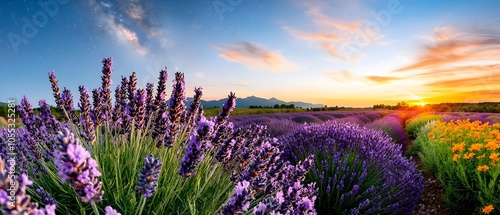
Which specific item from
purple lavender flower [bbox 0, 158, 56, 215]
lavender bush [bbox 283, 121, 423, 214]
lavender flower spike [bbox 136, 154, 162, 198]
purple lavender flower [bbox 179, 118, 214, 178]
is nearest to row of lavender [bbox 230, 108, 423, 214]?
lavender bush [bbox 283, 121, 423, 214]

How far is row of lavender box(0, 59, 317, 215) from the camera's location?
1150 mm

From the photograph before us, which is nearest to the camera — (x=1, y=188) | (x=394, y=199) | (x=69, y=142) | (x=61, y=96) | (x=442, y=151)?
(x=1, y=188)

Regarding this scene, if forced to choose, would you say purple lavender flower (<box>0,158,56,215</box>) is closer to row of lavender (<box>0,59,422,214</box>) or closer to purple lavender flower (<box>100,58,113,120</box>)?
row of lavender (<box>0,59,422,214</box>)

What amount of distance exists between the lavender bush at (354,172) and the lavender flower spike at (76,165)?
10.2ft

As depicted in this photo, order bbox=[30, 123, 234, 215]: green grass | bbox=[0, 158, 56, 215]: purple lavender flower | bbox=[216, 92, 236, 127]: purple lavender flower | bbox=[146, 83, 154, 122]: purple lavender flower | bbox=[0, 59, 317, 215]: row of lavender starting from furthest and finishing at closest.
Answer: bbox=[146, 83, 154, 122]: purple lavender flower, bbox=[216, 92, 236, 127]: purple lavender flower, bbox=[30, 123, 234, 215]: green grass, bbox=[0, 59, 317, 215]: row of lavender, bbox=[0, 158, 56, 215]: purple lavender flower

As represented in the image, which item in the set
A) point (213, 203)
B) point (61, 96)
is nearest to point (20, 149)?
point (61, 96)

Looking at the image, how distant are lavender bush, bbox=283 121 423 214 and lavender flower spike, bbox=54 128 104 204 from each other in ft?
10.2

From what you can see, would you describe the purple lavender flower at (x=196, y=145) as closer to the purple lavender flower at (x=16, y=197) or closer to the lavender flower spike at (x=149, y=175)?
the lavender flower spike at (x=149, y=175)

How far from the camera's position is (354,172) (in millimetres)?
4301

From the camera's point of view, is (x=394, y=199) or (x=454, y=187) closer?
(x=394, y=199)

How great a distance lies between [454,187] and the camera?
562 cm

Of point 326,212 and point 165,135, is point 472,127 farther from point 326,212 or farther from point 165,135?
point 165,135

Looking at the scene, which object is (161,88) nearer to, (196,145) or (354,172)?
(196,145)

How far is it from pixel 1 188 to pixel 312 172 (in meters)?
4.01
